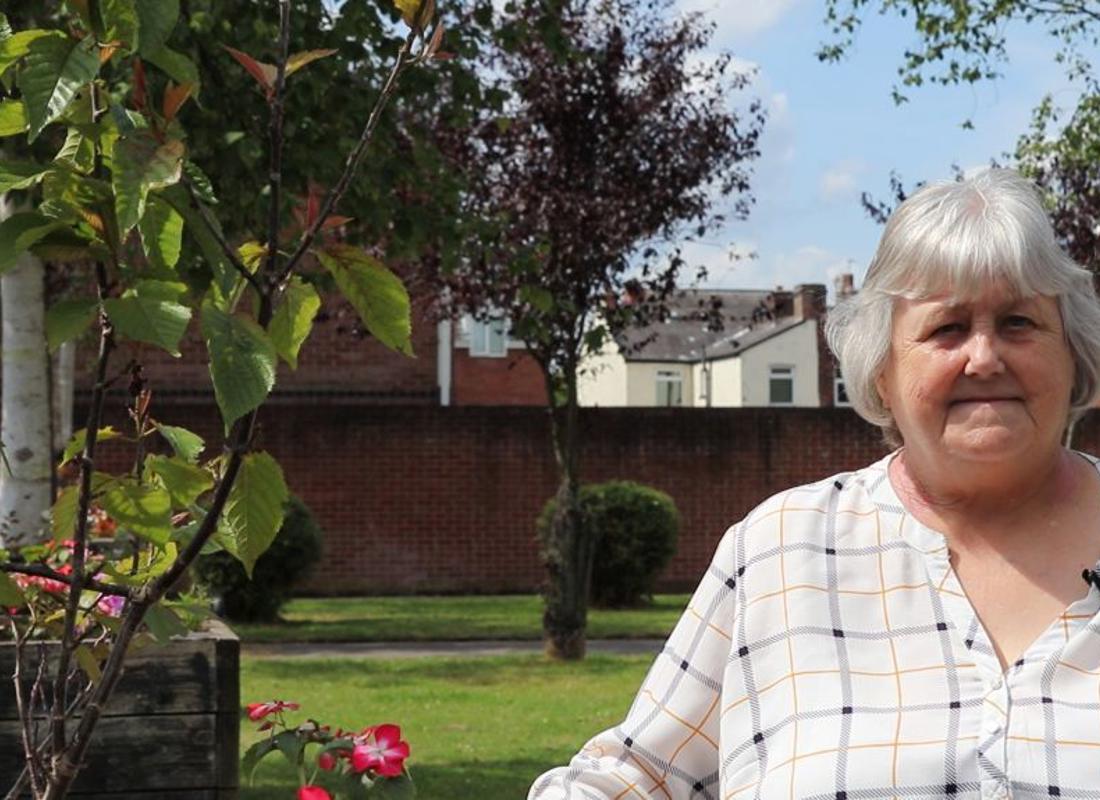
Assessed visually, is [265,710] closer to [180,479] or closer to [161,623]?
[161,623]

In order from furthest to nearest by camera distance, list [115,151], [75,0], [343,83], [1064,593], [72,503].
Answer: [343,83]
[72,503]
[1064,593]
[75,0]
[115,151]

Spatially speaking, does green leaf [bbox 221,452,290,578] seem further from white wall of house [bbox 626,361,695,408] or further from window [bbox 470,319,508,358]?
white wall of house [bbox 626,361,695,408]

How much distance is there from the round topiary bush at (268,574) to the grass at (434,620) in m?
0.26

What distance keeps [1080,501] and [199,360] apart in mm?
23373

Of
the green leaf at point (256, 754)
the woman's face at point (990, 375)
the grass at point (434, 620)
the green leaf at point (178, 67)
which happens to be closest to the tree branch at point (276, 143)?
the green leaf at point (178, 67)

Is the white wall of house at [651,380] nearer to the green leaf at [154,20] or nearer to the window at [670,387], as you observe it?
the window at [670,387]

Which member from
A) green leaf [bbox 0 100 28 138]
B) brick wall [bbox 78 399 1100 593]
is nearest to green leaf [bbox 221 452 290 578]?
green leaf [bbox 0 100 28 138]

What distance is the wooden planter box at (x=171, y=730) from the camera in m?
5.23

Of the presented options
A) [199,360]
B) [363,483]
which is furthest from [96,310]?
[199,360]

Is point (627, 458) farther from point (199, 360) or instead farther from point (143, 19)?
point (143, 19)

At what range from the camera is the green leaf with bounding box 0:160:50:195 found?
2.15 m

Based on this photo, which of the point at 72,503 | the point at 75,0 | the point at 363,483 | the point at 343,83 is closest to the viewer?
the point at 75,0

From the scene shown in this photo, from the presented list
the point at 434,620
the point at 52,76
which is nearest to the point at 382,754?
the point at 52,76

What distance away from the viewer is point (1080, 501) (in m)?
2.68
